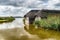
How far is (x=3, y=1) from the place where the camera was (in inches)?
172

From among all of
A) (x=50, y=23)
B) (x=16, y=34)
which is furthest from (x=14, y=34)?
(x=50, y=23)

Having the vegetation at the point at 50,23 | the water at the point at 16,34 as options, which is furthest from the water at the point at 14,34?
the vegetation at the point at 50,23

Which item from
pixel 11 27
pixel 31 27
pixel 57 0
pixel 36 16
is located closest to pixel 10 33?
pixel 11 27

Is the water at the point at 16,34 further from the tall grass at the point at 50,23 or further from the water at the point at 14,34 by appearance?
the tall grass at the point at 50,23

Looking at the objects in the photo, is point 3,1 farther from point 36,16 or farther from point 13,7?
point 36,16

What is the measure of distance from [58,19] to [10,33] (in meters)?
1.69

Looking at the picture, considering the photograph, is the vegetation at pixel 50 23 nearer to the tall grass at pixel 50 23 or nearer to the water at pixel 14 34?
the tall grass at pixel 50 23

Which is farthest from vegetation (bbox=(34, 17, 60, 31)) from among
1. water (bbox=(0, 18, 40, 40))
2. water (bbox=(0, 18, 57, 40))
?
water (bbox=(0, 18, 40, 40))

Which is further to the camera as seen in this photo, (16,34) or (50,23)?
(50,23)

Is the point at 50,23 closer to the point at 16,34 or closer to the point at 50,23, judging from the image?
the point at 50,23

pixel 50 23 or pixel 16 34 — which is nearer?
pixel 16 34

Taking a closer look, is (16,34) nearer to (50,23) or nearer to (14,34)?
(14,34)

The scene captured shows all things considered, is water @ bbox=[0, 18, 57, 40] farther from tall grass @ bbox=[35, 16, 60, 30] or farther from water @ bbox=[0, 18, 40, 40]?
tall grass @ bbox=[35, 16, 60, 30]

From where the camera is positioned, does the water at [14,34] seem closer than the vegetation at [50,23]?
Yes
